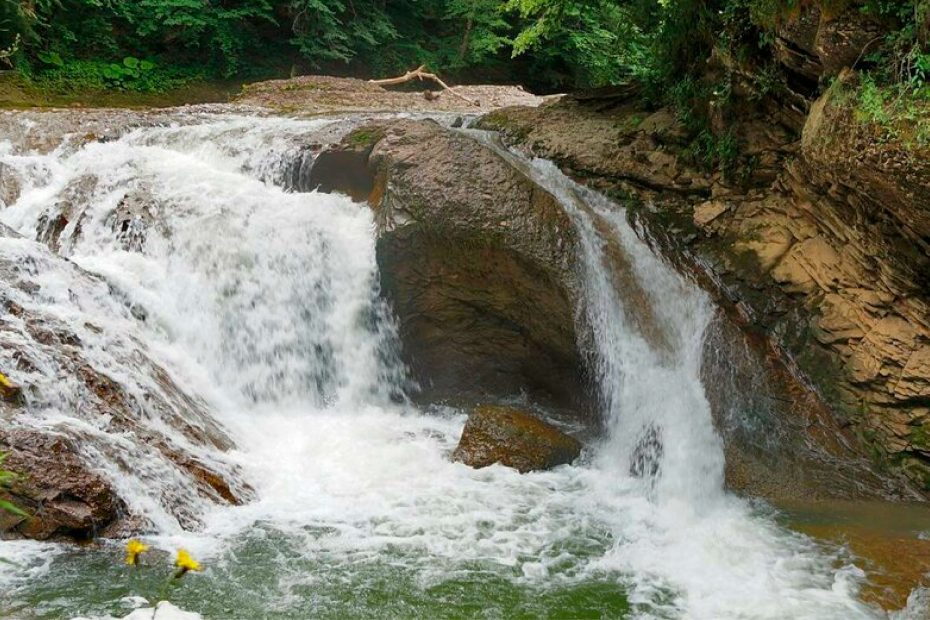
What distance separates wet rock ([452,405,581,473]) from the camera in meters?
6.68

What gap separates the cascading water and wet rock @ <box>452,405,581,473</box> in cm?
14

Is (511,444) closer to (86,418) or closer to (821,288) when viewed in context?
(821,288)

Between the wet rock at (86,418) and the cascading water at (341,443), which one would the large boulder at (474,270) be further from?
the wet rock at (86,418)

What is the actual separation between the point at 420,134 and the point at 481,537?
4683 millimetres

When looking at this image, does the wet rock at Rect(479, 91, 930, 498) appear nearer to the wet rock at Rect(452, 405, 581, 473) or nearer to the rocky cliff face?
the rocky cliff face

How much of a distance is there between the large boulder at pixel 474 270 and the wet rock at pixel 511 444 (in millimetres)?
980

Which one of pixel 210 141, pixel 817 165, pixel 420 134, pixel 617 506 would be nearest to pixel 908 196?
pixel 817 165

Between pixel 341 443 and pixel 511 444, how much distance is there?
4.75 ft

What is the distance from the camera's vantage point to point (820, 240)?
713cm

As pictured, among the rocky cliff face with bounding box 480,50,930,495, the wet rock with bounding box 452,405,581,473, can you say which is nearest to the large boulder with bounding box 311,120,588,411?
the wet rock with bounding box 452,405,581,473

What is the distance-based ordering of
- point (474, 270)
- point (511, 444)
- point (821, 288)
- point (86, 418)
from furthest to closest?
point (474, 270) < point (821, 288) < point (511, 444) < point (86, 418)

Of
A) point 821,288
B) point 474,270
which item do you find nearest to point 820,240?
point 821,288

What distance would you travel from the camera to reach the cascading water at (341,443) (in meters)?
4.61

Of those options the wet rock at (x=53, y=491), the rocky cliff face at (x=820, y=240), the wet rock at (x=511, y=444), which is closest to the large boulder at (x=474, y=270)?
the wet rock at (x=511, y=444)
